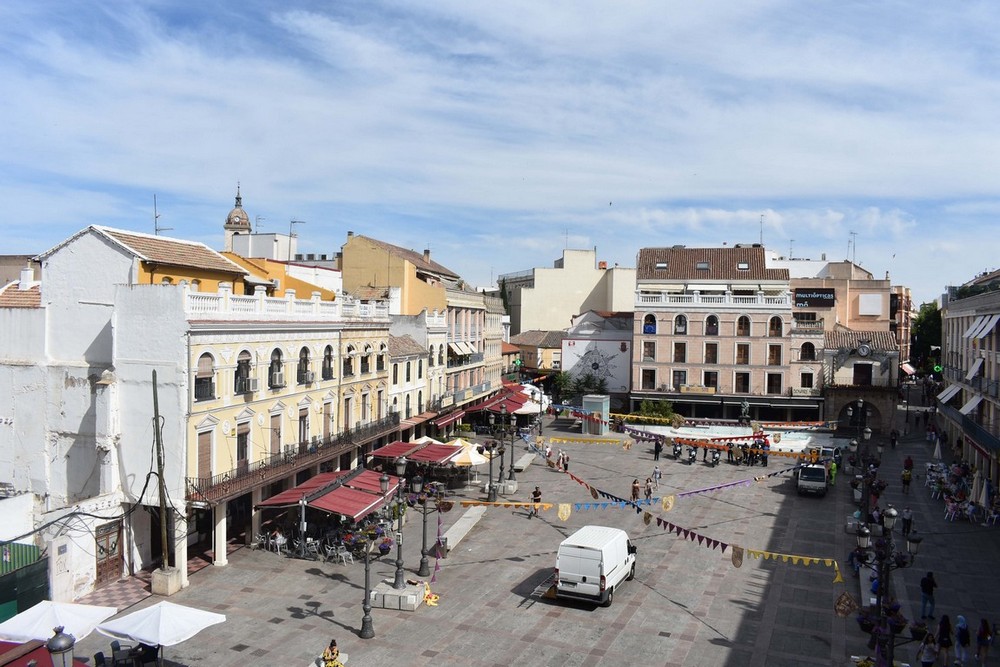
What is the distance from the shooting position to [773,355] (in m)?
58.3

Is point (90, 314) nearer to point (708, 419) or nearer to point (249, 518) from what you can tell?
point (249, 518)

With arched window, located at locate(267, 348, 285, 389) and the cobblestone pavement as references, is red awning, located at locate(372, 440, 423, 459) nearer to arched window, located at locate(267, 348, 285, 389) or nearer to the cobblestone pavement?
the cobblestone pavement

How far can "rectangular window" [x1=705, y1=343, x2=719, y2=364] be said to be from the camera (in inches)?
2335

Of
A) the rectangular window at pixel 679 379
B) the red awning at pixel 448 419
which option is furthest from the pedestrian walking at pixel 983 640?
the rectangular window at pixel 679 379

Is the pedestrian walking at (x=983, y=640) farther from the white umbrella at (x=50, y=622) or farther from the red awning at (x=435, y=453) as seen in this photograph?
the red awning at (x=435, y=453)

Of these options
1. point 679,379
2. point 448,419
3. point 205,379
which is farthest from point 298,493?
point 679,379

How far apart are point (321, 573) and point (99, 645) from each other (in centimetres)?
730

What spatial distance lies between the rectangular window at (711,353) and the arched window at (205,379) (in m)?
42.4

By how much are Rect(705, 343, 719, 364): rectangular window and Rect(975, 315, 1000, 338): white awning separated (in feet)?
70.1

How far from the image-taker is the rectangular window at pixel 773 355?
5816 centimetres

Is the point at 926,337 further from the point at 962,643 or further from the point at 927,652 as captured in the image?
the point at 927,652

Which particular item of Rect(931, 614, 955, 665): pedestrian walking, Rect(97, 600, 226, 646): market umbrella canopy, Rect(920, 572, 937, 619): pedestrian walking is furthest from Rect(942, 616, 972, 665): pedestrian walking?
Rect(97, 600, 226, 646): market umbrella canopy

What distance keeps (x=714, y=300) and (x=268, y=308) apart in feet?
128

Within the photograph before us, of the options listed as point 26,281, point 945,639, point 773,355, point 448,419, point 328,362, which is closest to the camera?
point 945,639
